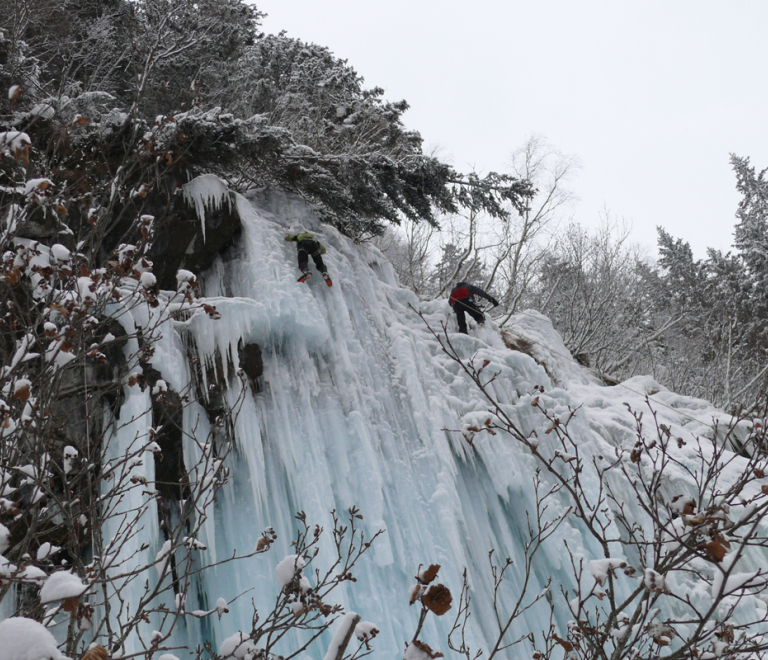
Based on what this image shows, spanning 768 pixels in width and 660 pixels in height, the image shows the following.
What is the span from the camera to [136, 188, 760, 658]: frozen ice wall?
4.38m

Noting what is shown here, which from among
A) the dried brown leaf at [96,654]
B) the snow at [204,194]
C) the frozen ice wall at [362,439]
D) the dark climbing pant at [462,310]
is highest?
the snow at [204,194]

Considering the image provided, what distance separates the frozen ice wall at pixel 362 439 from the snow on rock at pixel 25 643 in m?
3.58

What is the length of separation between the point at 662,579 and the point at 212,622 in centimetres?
385

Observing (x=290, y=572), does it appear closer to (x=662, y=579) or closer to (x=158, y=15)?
(x=662, y=579)

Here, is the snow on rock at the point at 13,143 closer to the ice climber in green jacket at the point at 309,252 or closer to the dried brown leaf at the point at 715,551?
the dried brown leaf at the point at 715,551

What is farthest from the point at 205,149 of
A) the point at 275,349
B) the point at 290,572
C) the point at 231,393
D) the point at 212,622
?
the point at 290,572

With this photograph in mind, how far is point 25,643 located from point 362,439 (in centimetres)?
430

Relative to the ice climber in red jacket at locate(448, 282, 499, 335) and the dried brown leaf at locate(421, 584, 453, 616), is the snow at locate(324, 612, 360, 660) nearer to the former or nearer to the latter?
the dried brown leaf at locate(421, 584, 453, 616)

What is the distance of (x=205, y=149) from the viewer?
6.34 m

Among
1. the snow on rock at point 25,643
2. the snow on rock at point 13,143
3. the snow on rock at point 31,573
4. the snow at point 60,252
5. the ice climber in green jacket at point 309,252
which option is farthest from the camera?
the ice climber in green jacket at point 309,252

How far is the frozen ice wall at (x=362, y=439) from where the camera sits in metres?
4.38

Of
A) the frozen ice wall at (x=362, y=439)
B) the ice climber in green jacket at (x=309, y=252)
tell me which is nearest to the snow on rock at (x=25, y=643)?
the frozen ice wall at (x=362, y=439)

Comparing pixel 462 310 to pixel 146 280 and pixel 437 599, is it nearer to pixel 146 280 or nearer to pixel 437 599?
pixel 146 280

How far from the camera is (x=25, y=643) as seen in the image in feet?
2.71
